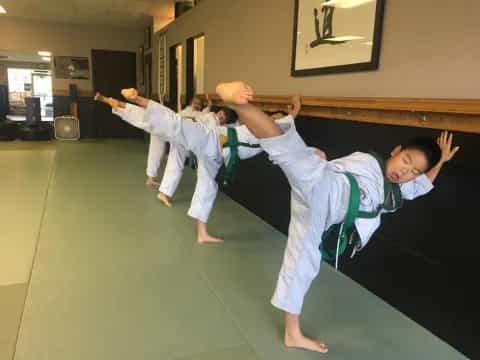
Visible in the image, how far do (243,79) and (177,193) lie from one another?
141 cm

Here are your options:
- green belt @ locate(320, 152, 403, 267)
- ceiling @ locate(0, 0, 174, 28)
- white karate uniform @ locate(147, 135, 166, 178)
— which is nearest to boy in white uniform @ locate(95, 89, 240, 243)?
green belt @ locate(320, 152, 403, 267)

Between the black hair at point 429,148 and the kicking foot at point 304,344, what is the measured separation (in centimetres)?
87

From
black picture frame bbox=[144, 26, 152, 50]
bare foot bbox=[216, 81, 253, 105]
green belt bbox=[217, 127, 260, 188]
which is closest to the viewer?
bare foot bbox=[216, 81, 253, 105]

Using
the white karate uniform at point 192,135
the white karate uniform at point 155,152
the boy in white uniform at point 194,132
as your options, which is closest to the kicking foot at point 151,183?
the white karate uniform at point 155,152

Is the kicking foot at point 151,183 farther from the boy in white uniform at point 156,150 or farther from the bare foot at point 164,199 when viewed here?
the bare foot at point 164,199

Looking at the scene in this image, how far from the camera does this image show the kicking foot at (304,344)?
64.4 inches

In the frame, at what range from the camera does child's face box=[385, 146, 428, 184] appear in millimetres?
1501

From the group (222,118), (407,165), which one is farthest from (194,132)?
(407,165)

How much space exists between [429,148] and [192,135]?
1.30 meters

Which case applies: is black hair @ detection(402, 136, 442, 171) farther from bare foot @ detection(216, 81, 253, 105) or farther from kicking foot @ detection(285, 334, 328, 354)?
kicking foot @ detection(285, 334, 328, 354)

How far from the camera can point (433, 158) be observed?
152 cm

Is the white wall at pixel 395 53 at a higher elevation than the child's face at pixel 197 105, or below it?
higher

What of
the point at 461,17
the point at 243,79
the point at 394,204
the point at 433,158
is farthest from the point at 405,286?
the point at 243,79

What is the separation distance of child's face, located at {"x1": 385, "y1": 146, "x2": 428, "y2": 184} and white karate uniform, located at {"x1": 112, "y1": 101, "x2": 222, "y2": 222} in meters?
1.14
